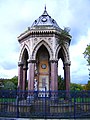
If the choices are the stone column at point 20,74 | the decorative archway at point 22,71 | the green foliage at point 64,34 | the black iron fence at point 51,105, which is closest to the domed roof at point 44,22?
the green foliage at point 64,34

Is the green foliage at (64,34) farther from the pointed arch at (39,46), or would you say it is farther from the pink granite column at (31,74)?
the pink granite column at (31,74)

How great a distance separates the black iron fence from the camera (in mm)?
12586

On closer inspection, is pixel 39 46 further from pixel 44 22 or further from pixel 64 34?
pixel 44 22

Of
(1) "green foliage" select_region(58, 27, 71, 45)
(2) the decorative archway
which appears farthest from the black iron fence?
(1) "green foliage" select_region(58, 27, 71, 45)

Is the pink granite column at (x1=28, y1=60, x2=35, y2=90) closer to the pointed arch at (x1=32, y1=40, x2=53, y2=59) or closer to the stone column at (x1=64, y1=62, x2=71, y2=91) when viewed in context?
the pointed arch at (x1=32, y1=40, x2=53, y2=59)

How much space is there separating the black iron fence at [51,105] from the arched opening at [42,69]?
6.63 meters

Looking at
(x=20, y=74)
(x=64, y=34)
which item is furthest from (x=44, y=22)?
(x=20, y=74)

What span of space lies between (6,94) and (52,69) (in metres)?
7.38

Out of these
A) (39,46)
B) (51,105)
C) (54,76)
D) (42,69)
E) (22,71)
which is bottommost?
(51,105)

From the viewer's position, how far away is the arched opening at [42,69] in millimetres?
21172

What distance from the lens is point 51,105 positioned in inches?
561

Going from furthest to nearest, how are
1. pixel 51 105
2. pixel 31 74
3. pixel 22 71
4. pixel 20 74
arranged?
pixel 22 71 → pixel 20 74 → pixel 31 74 → pixel 51 105

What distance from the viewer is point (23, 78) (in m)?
22.6

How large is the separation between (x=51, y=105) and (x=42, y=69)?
25.2 ft
